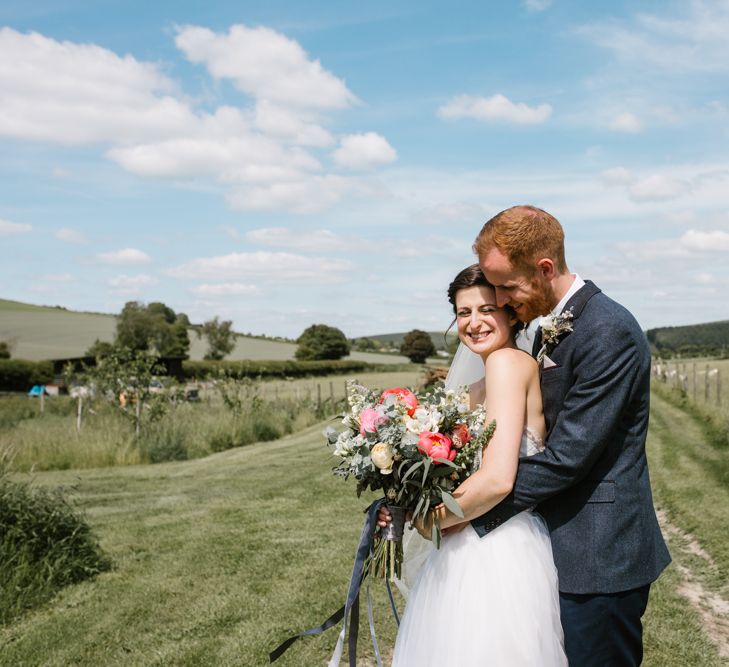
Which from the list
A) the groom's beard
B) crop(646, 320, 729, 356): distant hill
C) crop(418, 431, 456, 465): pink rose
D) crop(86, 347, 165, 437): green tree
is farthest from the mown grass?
crop(646, 320, 729, 356): distant hill

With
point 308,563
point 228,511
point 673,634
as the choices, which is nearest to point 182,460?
point 228,511

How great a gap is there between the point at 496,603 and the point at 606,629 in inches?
16.0

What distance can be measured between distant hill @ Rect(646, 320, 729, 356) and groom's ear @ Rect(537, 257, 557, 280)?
83683 mm

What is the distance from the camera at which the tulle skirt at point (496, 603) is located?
2912mm

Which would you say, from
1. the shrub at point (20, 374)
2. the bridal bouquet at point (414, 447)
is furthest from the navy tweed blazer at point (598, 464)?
the shrub at point (20, 374)

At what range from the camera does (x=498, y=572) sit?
298cm

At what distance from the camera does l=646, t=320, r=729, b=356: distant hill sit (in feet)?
283

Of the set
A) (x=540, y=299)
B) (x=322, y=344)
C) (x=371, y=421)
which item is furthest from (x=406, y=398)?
(x=322, y=344)

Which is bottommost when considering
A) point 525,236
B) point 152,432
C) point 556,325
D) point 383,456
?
point 152,432

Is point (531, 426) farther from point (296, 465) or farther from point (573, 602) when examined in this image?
point (296, 465)

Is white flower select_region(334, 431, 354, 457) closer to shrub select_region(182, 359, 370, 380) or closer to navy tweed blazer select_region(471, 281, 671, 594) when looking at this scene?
navy tweed blazer select_region(471, 281, 671, 594)

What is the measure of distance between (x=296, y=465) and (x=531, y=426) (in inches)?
Answer: 515

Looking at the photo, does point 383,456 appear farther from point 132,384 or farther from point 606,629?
point 132,384

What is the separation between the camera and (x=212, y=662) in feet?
19.1
